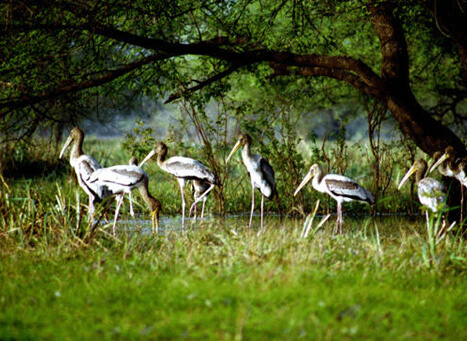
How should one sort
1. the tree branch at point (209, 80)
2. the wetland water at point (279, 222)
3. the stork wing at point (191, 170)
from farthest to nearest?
the tree branch at point (209, 80), the stork wing at point (191, 170), the wetland water at point (279, 222)

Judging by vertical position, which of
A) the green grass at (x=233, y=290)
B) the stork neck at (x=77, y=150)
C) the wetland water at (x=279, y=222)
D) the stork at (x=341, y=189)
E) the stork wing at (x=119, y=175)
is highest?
the stork neck at (x=77, y=150)

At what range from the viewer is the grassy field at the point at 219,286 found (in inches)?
179

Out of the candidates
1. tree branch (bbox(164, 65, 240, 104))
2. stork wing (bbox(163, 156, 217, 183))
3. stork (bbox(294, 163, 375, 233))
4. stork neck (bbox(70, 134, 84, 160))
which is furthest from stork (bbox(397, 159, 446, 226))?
stork neck (bbox(70, 134, 84, 160))

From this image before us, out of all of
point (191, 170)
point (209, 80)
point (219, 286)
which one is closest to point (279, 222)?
point (191, 170)

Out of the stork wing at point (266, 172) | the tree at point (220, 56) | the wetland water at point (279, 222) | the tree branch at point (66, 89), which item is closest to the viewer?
the tree branch at point (66, 89)

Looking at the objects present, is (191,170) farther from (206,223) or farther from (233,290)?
(233,290)

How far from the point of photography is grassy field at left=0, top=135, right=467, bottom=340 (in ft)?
14.9

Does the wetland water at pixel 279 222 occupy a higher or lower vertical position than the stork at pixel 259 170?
lower

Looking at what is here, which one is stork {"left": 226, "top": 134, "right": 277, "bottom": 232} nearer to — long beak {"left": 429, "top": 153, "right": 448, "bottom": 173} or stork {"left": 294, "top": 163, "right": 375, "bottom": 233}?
stork {"left": 294, "top": 163, "right": 375, "bottom": 233}

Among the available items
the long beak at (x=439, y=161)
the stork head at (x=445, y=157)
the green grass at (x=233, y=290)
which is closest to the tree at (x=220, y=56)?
the stork head at (x=445, y=157)

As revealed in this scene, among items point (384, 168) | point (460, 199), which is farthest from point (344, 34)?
point (460, 199)

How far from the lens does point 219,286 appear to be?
5.57 m

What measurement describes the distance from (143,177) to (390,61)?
477 cm

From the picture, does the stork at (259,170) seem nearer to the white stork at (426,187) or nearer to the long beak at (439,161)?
the white stork at (426,187)
